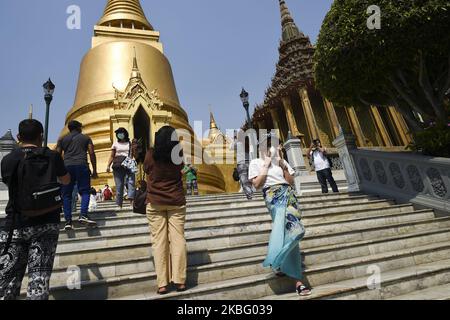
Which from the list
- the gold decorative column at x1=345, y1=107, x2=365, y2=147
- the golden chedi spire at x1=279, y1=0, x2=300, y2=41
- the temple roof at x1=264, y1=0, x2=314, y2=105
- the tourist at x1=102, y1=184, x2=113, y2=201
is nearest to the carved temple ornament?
the tourist at x1=102, y1=184, x2=113, y2=201

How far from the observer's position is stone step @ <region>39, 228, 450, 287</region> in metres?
3.39

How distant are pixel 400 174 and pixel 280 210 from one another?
5067 millimetres

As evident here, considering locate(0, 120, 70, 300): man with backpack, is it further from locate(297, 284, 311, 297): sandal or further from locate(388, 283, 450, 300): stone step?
locate(388, 283, 450, 300): stone step

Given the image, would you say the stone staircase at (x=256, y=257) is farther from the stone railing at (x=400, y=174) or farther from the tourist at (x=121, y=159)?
the tourist at (x=121, y=159)

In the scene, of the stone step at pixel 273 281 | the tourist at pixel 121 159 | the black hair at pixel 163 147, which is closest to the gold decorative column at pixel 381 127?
the stone step at pixel 273 281

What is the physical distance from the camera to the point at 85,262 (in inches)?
148

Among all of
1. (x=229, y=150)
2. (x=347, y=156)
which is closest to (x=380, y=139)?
(x=229, y=150)

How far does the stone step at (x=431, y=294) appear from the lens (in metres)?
3.03

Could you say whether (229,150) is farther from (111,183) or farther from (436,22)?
(436,22)

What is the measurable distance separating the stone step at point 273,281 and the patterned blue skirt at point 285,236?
199 millimetres

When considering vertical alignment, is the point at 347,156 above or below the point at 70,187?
above

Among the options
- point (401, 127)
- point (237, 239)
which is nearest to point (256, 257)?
point (237, 239)

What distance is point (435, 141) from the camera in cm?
638
